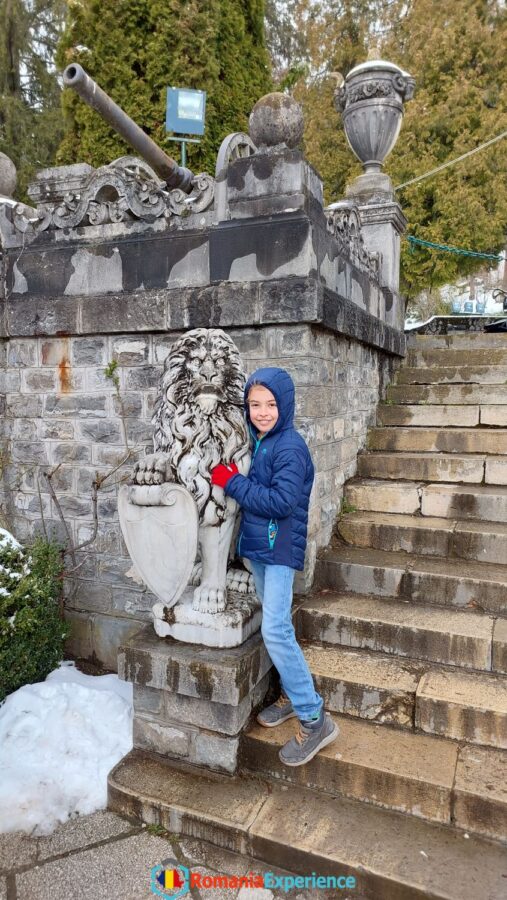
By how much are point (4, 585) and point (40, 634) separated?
0.42m

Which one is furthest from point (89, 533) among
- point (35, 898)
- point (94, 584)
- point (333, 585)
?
point (35, 898)

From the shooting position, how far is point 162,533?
2.61 metres

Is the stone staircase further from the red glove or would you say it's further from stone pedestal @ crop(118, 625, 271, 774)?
the red glove

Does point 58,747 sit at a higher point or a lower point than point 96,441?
lower

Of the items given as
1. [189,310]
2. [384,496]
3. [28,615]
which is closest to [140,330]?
[189,310]

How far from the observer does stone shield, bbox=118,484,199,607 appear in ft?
8.38

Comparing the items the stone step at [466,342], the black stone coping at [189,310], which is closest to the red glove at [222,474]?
the black stone coping at [189,310]

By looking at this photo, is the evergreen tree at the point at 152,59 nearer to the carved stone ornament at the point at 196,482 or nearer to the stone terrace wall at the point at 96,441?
the stone terrace wall at the point at 96,441

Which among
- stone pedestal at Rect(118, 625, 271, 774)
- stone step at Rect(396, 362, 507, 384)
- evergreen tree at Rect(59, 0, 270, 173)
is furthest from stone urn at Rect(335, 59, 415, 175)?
stone pedestal at Rect(118, 625, 271, 774)

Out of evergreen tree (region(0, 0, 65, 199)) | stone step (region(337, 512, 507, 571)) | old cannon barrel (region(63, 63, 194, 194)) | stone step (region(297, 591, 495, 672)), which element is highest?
evergreen tree (region(0, 0, 65, 199))

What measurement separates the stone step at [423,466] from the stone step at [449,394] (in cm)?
77

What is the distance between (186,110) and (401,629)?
470cm

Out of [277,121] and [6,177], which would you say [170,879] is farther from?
[6,177]

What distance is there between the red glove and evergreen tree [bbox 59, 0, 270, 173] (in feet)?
19.2
